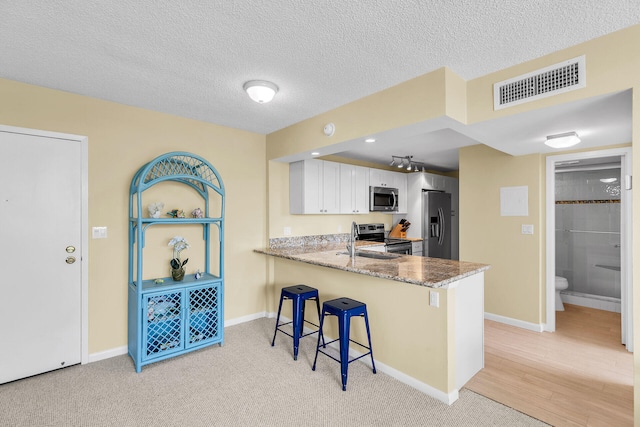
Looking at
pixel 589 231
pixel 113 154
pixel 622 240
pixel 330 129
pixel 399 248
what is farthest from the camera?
pixel 399 248

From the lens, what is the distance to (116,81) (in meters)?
2.54

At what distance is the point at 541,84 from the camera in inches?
82.5

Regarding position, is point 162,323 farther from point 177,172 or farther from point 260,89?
point 260,89

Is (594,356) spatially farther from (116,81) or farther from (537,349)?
(116,81)

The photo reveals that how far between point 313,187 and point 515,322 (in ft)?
10.0

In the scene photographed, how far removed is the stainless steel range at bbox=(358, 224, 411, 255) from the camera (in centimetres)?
517

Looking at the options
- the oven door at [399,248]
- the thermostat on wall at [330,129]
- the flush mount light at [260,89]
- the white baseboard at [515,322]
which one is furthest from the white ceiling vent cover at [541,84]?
the oven door at [399,248]

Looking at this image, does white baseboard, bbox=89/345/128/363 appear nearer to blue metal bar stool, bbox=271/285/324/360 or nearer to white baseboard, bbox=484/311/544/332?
blue metal bar stool, bbox=271/285/324/360

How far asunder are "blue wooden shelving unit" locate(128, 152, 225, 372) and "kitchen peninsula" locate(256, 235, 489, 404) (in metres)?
1.12

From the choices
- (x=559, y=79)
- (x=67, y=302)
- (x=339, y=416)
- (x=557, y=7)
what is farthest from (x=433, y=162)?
(x=67, y=302)

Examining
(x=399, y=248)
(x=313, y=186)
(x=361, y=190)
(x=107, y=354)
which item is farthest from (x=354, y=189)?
(x=107, y=354)

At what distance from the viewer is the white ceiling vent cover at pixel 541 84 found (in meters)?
1.96

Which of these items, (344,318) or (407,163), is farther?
(407,163)

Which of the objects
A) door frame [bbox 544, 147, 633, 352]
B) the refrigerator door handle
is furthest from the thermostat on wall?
the refrigerator door handle
